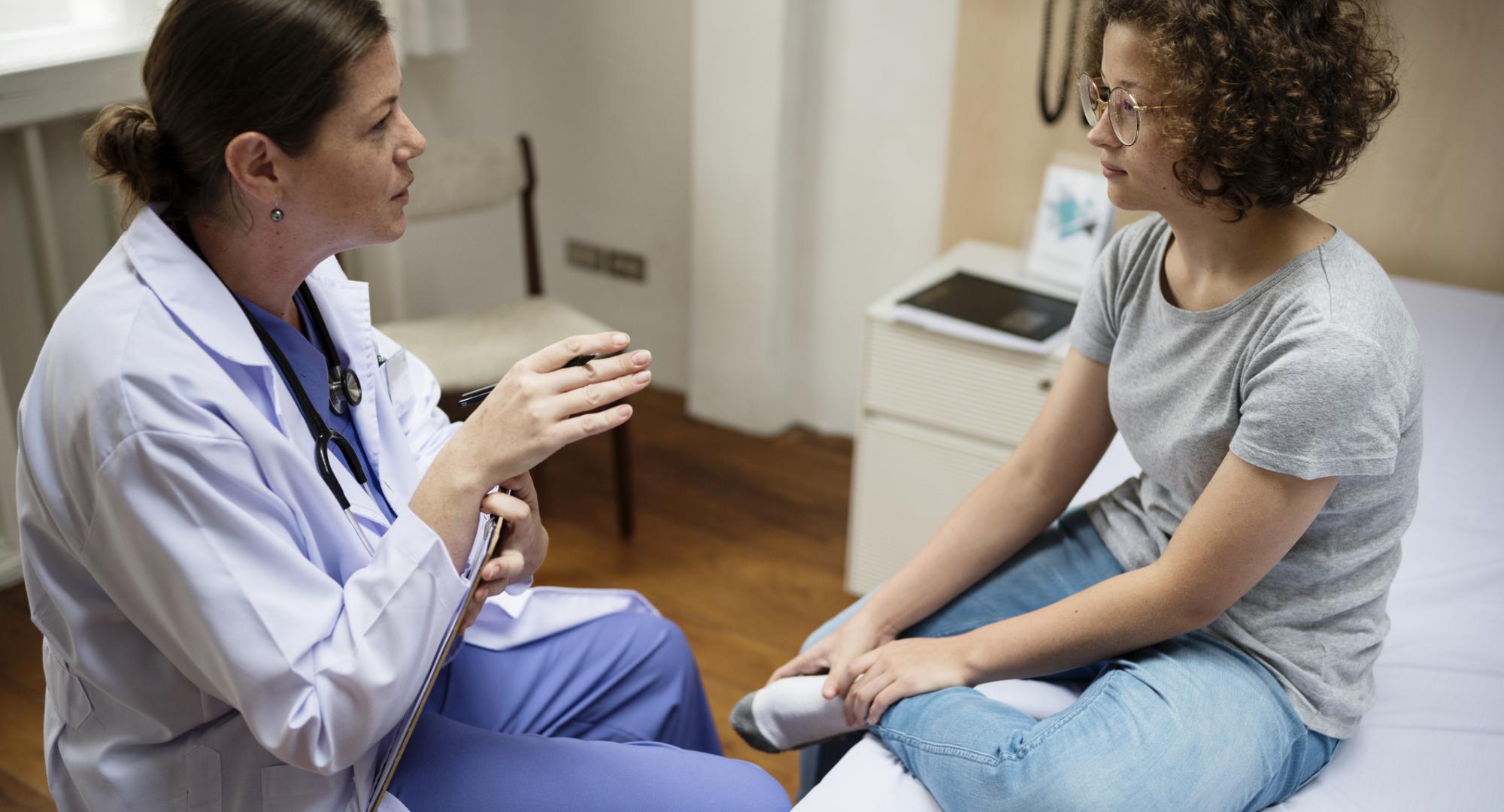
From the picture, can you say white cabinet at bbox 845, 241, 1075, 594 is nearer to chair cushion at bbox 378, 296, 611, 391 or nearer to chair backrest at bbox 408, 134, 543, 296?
chair cushion at bbox 378, 296, 611, 391

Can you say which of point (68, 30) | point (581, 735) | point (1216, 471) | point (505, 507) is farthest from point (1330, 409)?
point (68, 30)

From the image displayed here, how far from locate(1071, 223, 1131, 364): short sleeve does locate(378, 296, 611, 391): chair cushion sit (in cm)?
116

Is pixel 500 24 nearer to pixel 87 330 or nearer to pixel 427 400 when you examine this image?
pixel 427 400

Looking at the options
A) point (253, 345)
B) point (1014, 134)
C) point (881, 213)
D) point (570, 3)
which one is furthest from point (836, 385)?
point (253, 345)

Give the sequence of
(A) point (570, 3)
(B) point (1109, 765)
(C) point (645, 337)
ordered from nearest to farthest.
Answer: (B) point (1109, 765), (A) point (570, 3), (C) point (645, 337)

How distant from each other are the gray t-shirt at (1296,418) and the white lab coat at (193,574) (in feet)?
2.36

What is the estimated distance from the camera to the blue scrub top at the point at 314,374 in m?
1.20

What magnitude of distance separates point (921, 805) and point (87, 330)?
0.82m

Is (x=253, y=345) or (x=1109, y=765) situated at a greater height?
(x=253, y=345)

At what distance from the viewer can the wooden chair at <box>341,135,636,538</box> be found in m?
2.33

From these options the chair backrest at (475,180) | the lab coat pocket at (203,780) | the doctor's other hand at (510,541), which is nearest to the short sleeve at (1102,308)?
the doctor's other hand at (510,541)

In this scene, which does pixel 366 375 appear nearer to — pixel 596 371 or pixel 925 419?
pixel 596 371

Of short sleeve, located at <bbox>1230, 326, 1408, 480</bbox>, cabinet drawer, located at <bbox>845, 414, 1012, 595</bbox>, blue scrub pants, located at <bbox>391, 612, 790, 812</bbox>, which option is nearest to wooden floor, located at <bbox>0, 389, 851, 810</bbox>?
cabinet drawer, located at <bbox>845, 414, 1012, 595</bbox>

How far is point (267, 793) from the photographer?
1.08 m
